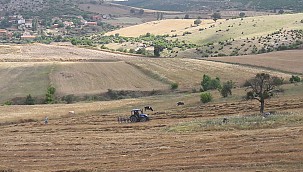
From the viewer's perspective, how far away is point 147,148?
102 ft

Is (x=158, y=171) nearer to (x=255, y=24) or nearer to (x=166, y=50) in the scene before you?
(x=166, y=50)

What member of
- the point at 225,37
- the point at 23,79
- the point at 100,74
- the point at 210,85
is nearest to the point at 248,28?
the point at 225,37

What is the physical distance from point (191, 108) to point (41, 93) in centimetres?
2641

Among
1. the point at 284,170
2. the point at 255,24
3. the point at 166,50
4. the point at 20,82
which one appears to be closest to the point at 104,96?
the point at 20,82

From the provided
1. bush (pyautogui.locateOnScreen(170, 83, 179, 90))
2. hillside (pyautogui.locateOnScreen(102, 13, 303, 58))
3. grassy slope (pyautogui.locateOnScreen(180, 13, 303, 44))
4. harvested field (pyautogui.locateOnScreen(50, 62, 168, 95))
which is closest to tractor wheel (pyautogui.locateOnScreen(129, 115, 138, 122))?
harvested field (pyautogui.locateOnScreen(50, 62, 168, 95))

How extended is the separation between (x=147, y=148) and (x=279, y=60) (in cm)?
6349

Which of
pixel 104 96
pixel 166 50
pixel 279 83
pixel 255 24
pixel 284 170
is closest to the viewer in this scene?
pixel 284 170

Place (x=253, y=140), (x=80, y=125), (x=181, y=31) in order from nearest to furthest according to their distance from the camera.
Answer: (x=253, y=140)
(x=80, y=125)
(x=181, y=31)

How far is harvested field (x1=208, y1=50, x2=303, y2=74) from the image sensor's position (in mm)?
82625

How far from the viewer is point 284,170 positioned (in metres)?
23.5

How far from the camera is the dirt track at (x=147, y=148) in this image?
25.9 m

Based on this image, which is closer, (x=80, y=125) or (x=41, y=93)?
(x=80, y=125)

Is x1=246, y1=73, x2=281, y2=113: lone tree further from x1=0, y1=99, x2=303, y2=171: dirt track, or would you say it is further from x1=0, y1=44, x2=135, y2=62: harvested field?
x1=0, y1=44, x2=135, y2=62: harvested field

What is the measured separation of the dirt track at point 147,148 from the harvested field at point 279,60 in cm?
4409
